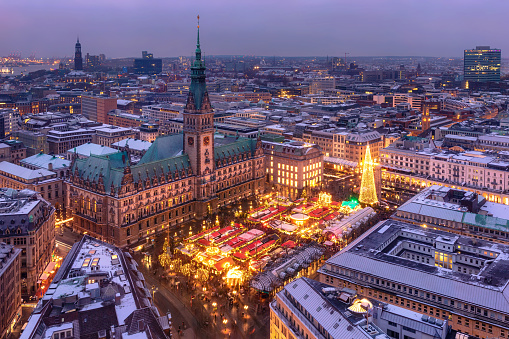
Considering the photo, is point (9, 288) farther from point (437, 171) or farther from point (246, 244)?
point (437, 171)

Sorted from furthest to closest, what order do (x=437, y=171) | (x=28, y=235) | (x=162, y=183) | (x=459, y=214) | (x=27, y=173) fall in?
(x=437, y=171), (x=27, y=173), (x=162, y=183), (x=459, y=214), (x=28, y=235)

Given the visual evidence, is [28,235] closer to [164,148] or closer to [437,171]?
[164,148]

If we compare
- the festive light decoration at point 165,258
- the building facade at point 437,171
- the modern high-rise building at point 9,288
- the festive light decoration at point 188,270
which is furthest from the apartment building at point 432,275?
the building facade at point 437,171

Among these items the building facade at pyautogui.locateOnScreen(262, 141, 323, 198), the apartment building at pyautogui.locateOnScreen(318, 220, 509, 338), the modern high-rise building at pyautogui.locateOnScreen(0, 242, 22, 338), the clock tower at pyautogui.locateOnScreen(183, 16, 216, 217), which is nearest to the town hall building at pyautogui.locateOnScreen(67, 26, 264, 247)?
the clock tower at pyautogui.locateOnScreen(183, 16, 216, 217)

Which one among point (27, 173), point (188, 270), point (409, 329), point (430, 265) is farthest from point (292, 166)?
point (409, 329)

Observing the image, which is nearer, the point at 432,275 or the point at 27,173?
the point at 432,275

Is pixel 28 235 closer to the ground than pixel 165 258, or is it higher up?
higher up

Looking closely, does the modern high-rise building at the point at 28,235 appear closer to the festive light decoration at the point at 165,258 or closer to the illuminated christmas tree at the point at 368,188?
the festive light decoration at the point at 165,258

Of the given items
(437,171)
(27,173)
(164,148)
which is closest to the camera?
(164,148)

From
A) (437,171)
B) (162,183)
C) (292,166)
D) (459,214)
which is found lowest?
(459,214)

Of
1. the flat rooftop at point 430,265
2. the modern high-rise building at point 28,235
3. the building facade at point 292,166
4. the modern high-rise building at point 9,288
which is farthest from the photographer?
the building facade at point 292,166
